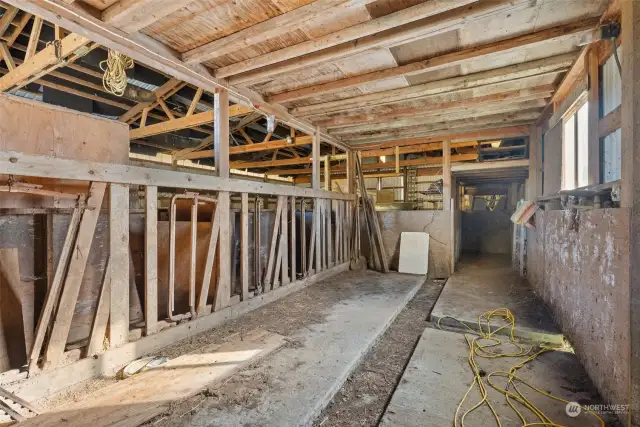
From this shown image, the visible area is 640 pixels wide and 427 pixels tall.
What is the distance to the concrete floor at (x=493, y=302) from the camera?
2768 millimetres

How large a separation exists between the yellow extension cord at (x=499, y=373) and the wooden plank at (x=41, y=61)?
4090mm

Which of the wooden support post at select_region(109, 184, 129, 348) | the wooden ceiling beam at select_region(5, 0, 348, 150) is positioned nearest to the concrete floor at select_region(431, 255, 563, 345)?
the wooden support post at select_region(109, 184, 129, 348)

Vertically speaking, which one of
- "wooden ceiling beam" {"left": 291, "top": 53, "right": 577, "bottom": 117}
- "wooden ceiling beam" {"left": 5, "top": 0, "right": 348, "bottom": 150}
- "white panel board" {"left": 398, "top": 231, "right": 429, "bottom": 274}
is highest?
"wooden ceiling beam" {"left": 291, "top": 53, "right": 577, "bottom": 117}

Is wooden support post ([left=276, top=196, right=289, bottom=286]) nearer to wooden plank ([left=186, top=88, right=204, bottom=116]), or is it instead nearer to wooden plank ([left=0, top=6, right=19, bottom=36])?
wooden plank ([left=186, top=88, right=204, bottom=116])

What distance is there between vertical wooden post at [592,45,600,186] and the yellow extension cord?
150 centimetres

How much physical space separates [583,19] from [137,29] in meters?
3.31

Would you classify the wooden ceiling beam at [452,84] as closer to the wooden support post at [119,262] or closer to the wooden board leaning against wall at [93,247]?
the wooden board leaning against wall at [93,247]

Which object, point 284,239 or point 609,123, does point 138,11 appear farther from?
point 609,123

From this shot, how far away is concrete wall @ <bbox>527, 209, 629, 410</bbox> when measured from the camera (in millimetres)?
1575

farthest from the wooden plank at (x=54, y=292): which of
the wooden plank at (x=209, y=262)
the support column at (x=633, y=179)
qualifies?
the support column at (x=633, y=179)

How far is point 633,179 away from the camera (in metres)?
1.51

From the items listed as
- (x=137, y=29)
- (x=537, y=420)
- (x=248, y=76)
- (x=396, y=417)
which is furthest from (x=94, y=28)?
(x=537, y=420)

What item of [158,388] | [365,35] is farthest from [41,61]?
[158,388]

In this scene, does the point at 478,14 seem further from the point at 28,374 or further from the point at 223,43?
the point at 28,374
